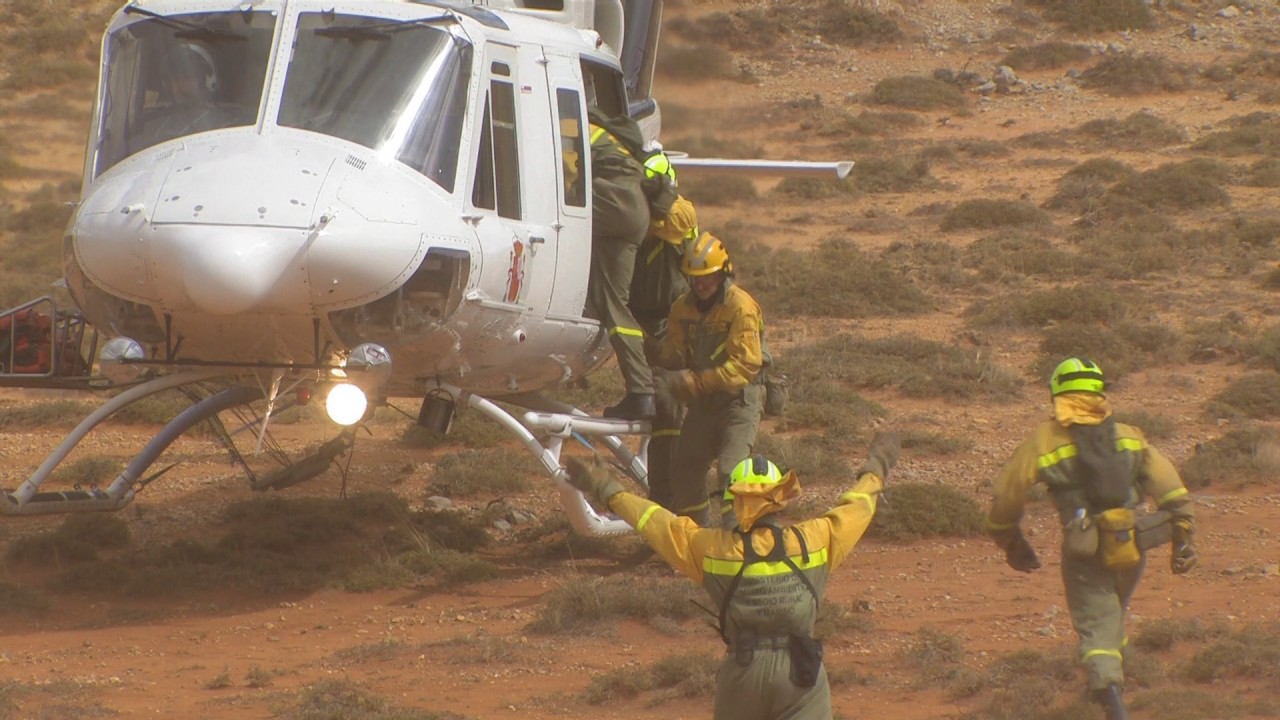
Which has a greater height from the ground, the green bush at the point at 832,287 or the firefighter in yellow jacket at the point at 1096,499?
the firefighter in yellow jacket at the point at 1096,499

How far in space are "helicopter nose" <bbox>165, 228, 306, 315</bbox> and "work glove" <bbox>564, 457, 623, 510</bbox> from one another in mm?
2248

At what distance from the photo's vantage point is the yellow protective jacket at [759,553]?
5.76m

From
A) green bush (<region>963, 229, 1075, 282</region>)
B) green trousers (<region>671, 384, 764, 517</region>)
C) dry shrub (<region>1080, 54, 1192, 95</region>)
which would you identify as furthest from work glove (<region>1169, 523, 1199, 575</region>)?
dry shrub (<region>1080, 54, 1192, 95</region>)

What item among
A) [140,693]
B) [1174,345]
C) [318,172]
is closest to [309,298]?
[318,172]

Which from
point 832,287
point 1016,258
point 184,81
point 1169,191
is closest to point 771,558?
point 184,81

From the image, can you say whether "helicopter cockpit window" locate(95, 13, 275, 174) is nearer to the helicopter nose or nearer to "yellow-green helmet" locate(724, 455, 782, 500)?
the helicopter nose

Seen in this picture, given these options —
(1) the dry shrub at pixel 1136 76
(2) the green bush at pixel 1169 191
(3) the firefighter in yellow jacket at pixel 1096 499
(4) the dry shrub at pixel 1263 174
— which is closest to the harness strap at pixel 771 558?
(3) the firefighter in yellow jacket at pixel 1096 499

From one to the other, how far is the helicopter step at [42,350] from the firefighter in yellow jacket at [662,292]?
3199 millimetres

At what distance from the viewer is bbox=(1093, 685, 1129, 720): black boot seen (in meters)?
6.66

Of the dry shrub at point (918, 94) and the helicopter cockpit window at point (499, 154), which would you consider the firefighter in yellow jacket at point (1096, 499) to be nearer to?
the helicopter cockpit window at point (499, 154)

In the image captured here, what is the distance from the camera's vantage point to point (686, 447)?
32.6ft

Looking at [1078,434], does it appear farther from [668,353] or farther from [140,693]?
[140,693]

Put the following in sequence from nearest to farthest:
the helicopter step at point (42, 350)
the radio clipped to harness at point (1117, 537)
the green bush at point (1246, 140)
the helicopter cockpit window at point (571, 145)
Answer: the radio clipped to harness at point (1117, 537) → the helicopter step at point (42, 350) → the helicopter cockpit window at point (571, 145) → the green bush at point (1246, 140)

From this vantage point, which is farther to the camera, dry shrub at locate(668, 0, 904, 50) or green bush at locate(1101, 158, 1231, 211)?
dry shrub at locate(668, 0, 904, 50)
